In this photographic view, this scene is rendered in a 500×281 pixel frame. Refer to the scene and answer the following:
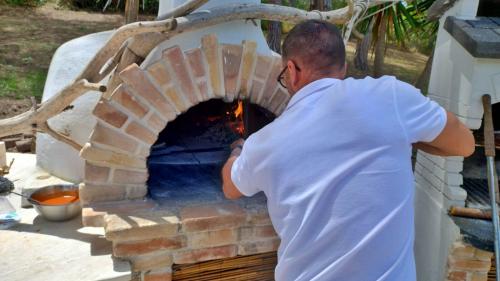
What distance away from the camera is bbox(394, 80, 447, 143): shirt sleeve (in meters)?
1.48

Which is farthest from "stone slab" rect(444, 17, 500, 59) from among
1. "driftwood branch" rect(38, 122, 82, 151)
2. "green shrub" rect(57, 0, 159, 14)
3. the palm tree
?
"green shrub" rect(57, 0, 159, 14)

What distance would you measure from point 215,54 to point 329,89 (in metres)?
1.09

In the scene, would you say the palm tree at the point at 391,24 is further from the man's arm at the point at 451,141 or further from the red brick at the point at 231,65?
the man's arm at the point at 451,141

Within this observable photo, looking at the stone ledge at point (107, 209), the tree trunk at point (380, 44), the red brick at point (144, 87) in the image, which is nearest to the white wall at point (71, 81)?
the red brick at point (144, 87)

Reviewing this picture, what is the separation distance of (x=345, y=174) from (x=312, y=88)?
1.02ft

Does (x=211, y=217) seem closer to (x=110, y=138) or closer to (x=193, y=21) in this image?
(x=110, y=138)

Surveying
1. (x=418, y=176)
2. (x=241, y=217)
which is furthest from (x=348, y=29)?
(x=241, y=217)

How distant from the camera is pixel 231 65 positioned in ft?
8.13

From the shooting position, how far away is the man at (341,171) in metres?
1.40

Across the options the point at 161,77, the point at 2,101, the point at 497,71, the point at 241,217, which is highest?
the point at 497,71

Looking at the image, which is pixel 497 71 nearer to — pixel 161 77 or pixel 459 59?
pixel 459 59

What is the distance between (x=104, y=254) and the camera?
2326mm

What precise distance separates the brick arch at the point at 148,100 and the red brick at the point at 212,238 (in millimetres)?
419

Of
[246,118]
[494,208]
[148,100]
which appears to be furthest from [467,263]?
[148,100]
